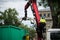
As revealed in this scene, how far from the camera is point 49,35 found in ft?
24.9

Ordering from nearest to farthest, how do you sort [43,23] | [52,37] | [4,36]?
[52,37] < [4,36] < [43,23]

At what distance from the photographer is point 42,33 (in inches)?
548

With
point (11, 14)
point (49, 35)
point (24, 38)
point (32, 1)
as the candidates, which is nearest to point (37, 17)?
point (32, 1)

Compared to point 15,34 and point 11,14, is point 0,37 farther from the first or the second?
point 11,14

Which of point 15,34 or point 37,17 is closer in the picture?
point 15,34

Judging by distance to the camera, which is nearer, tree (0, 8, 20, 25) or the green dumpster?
the green dumpster

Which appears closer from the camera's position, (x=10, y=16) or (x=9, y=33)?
(x=9, y=33)

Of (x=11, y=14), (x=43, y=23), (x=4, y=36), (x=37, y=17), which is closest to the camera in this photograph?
(x=4, y=36)

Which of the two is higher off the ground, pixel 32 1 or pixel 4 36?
pixel 32 1

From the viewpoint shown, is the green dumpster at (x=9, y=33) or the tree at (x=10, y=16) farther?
the tree at (x=10, y=16)

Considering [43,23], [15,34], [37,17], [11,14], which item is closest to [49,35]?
[15,34]

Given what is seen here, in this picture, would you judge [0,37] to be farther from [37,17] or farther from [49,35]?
[37,17]

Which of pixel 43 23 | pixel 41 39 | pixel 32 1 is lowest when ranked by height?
pixel 41 39

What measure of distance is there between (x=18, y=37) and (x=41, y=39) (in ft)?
10.4
